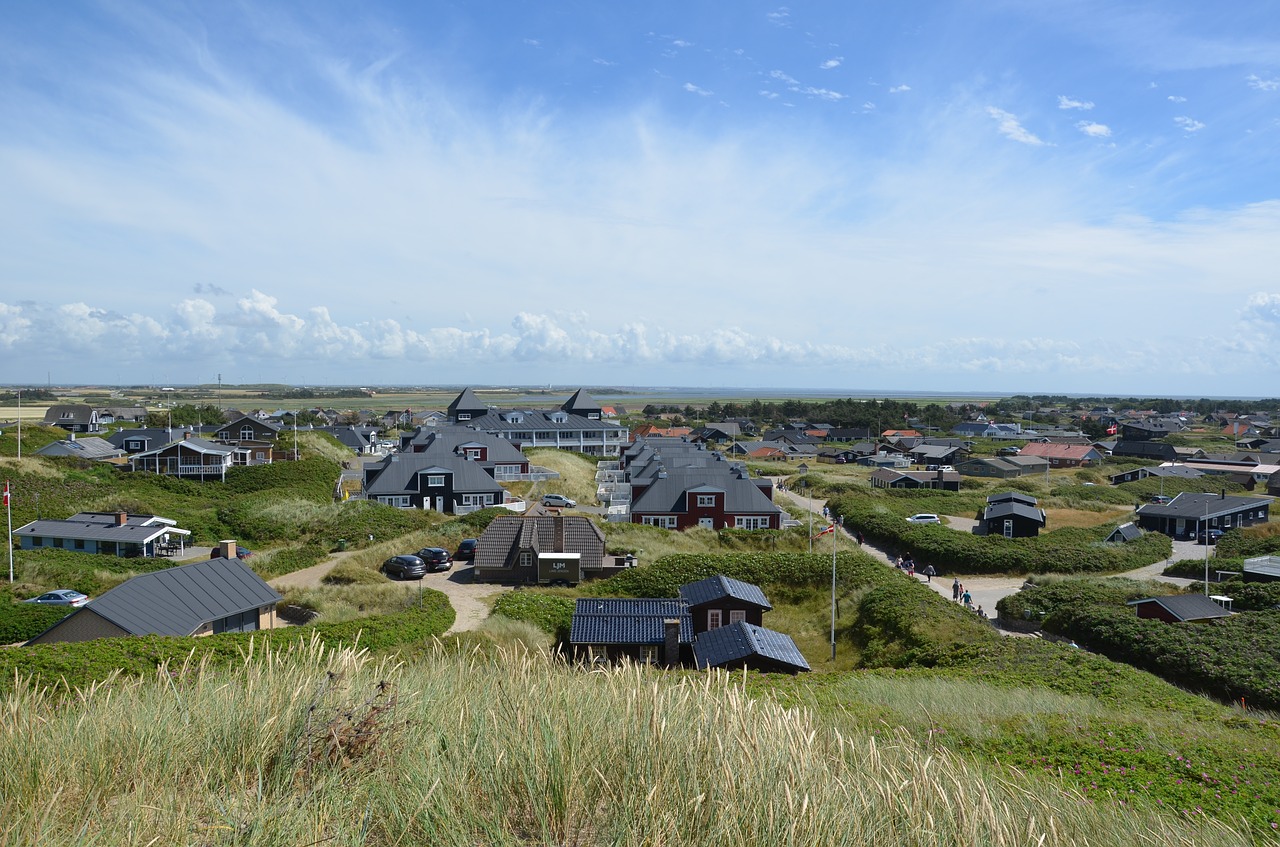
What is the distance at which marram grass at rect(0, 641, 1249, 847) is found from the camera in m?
2.95

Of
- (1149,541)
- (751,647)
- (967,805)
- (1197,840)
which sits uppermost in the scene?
(967,805)

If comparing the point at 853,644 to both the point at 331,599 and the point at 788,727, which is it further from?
the point at 788,727

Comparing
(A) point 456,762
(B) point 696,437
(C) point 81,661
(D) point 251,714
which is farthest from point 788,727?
(B) point 696,437

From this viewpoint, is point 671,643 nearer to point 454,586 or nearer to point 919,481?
point 454,586

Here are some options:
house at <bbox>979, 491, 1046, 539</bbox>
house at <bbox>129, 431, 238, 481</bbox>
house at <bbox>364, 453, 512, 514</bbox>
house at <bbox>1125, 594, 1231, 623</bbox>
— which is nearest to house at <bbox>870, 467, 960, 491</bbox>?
house at <bbox>979, 491, 1046, 539</bbox>

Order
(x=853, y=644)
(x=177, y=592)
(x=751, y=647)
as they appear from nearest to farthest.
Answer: (x=751, y=647), (x=177, y=592), (x=853, y=644)

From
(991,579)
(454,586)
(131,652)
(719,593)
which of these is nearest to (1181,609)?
(991,579)

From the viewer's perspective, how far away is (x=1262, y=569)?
29562 mm

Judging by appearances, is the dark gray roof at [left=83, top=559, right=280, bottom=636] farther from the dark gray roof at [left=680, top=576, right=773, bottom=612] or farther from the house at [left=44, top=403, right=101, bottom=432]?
the house at [left=44, top=403, right=101, bottom=432]

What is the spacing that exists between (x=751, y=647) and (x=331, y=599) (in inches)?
597

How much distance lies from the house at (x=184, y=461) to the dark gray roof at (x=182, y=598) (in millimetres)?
28513

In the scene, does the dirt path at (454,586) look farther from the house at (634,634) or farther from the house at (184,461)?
the house at (184,461)

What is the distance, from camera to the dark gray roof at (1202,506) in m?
44.9

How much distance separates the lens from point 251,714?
4.08m
